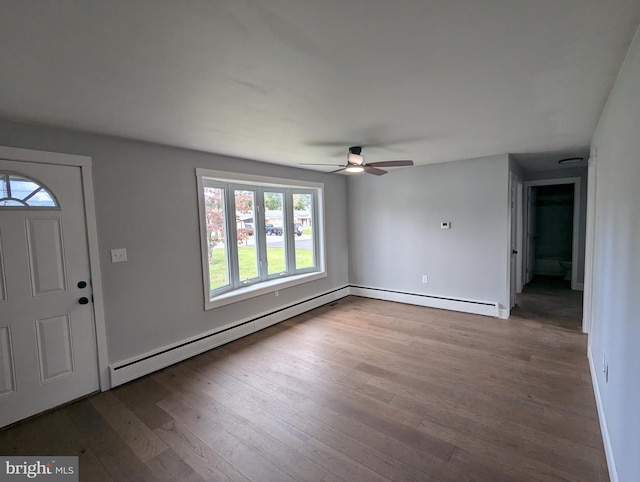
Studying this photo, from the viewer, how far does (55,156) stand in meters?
2.43

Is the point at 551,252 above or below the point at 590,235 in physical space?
below

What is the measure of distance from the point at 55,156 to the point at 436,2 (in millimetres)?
2938

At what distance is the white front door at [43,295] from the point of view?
2.26 metres

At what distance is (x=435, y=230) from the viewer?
4746 millimetres

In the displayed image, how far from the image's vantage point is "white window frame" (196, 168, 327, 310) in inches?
138

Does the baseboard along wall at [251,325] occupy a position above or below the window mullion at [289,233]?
below

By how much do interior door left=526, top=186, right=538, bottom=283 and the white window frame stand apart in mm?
4430

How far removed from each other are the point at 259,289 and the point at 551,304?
472cm

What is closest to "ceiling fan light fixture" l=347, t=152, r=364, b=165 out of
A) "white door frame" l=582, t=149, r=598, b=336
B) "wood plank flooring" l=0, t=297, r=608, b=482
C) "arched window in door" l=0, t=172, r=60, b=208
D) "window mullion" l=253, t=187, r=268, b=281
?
"window mullion" l=253, t=187, r=268, b=281

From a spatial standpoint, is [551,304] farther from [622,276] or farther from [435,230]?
[622,276]

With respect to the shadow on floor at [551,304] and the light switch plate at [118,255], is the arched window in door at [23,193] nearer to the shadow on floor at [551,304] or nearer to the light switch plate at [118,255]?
the light switch plate at [118,255]

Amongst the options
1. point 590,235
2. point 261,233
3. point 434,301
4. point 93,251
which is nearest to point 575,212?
point 590,235

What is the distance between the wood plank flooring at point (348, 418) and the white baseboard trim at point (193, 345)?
0.10 metres

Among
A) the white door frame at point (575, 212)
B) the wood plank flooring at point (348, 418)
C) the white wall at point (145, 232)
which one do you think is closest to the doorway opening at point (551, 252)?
the white door frame at point (575, 212)
